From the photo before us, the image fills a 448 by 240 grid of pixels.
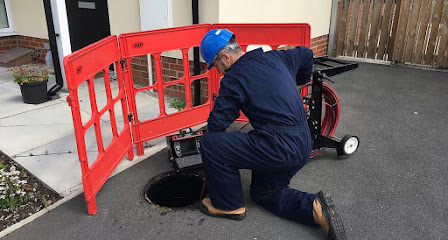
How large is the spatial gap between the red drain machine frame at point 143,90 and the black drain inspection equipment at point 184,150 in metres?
0.01

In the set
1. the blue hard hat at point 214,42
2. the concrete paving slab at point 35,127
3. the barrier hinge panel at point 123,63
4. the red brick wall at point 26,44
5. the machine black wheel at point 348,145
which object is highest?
the blue hard hat at point 214,42

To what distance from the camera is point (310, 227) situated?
294cm

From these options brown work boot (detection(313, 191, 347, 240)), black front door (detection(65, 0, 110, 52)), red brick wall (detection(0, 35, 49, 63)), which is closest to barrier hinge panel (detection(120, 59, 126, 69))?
brown work boot (detection(313, 191, 347, 240))

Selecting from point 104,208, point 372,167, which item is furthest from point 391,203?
point 104,208

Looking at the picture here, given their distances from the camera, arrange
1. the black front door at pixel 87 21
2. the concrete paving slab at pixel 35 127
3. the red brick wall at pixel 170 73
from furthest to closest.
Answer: the black front door at pixel 87 21, the red brick wall at pixel 170 73, the concrete paving slab at pixel 35 127

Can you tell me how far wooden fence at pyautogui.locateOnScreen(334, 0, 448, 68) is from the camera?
7738 millimetres

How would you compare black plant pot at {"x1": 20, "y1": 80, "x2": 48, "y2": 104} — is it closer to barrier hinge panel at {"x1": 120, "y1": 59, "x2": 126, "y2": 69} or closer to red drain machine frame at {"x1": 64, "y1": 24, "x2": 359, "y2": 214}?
red drain machine frame at {"x1": 64, "y1": 24, "x2": 359, "y2": 214}

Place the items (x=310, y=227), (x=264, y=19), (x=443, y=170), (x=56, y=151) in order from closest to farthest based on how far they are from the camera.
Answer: (x=310, y=227) → (x=443, y=170) → (x=56, y=151) → (x=264, y=19)

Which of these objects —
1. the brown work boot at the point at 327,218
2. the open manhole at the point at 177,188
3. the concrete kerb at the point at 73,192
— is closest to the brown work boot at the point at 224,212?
the open manhole at the point at 177,188

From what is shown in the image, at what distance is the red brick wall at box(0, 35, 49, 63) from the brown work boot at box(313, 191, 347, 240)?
6.80 metres

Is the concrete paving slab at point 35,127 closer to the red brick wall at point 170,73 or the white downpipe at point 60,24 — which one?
the white downpipe at point 60,24

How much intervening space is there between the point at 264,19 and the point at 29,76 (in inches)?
149

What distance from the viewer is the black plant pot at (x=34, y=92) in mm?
5430

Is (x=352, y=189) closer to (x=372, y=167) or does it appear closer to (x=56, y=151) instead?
(x=372, y=167)
